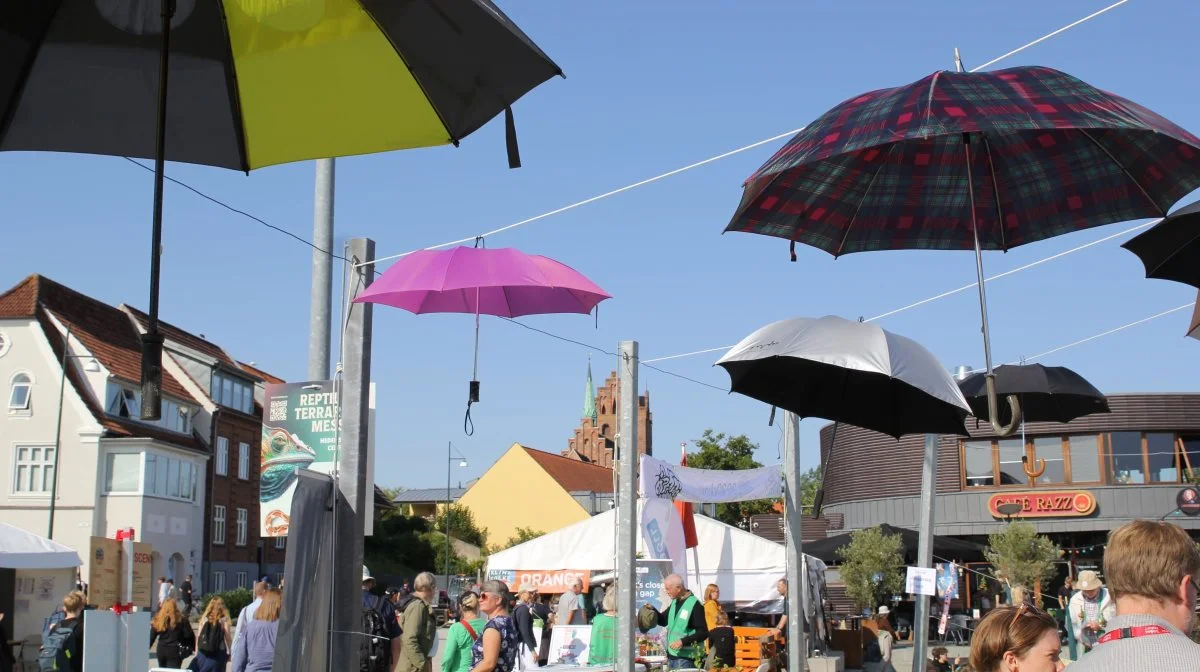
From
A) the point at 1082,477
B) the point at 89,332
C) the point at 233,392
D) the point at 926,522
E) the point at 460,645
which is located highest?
the point at 89,332

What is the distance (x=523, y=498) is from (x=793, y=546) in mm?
68863

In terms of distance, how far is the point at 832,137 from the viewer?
240 inches

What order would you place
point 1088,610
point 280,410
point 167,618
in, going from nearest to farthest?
point 280,410 → point 1088,610 → point 167,618

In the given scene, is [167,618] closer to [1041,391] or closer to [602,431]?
[1041,391]

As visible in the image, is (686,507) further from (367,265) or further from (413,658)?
(367,265)

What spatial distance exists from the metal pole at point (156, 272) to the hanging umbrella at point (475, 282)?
6128 mm

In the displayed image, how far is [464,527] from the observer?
8125 centimetres

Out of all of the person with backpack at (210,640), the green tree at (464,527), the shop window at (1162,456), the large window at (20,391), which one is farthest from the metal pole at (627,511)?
the green tree at (464,527)

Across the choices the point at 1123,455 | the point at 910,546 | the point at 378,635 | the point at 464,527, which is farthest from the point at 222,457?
the point at 378,635

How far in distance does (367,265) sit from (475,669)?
3.09 meters

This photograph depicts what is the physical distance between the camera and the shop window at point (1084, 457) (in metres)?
41.7

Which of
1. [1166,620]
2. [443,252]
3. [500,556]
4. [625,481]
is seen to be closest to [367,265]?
[443,252]

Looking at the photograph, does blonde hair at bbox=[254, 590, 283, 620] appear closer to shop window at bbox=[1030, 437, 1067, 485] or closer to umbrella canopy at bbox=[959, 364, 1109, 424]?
Result: umbrella canopy at bbox=[959, 364, 1109, 424]

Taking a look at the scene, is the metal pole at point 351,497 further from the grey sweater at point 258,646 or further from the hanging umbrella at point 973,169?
the grey sweater at point 258,646
